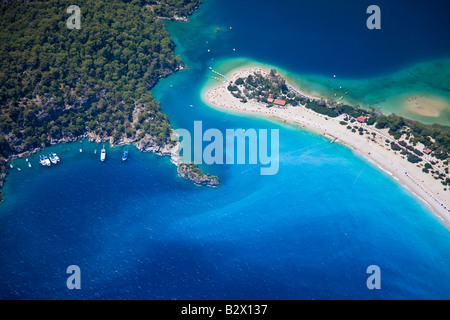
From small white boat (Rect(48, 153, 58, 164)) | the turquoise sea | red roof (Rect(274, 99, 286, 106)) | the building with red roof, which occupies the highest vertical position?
red roof (Rect(274, 99, 286, 106))

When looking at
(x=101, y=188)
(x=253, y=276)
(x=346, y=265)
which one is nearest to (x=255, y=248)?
(x=253, y=276)

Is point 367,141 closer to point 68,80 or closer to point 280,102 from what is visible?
point 280,102

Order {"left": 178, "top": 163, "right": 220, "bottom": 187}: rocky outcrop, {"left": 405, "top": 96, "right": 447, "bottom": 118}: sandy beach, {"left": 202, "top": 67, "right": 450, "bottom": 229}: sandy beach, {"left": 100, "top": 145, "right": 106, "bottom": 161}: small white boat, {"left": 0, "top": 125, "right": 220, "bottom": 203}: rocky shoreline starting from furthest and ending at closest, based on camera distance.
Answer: {"left": 405, "top": 96, "right": 447, "bottom": 118}: sandy beach
{"left": 100, "top": 145, "right": 106, "bottom": 161}: small white boat
{"left": 202, "top": 67, "right": 450, "bottom": 229}: sandy beach
{"left": 0, "top": 125, "right": 220, "bottom": 203}: rocky shoreline
{"left": 178, "top": 163, "right": 220, "bottom": 187}: rocky outcrop

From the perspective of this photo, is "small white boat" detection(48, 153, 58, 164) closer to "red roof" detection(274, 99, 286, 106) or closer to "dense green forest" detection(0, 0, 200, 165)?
"dense green forest" detection(0, 0, 200, 165)

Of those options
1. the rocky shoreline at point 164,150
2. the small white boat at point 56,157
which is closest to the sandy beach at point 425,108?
the rocky shoreline at point 164,150

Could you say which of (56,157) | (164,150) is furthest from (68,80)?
(164,150)

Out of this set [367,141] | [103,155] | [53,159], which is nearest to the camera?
[53,159]

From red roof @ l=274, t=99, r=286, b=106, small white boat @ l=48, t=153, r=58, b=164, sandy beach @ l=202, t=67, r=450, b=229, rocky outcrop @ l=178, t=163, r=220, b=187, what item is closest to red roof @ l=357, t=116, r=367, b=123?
sandy beach @ l=202, t=67, r=450, b=229
